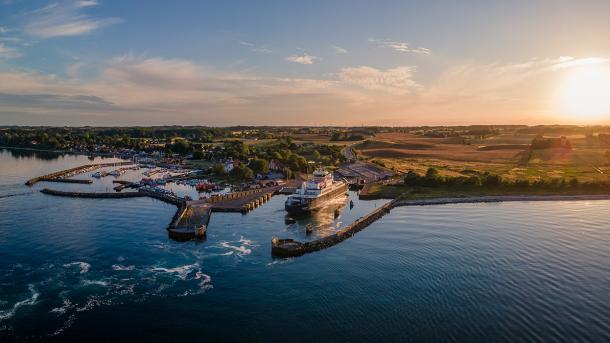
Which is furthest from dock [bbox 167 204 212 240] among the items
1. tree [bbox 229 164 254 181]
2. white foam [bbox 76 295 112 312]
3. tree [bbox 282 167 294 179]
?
tree [bbox 282 167 294 179]

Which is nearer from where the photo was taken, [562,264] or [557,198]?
[562,264]

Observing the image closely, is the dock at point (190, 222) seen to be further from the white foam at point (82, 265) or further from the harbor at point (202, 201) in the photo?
the white foam at point (82, 265)

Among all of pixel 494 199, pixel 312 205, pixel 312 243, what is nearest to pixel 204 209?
pixel 312 205

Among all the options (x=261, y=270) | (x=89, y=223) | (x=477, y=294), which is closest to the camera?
(x=477, y=294)

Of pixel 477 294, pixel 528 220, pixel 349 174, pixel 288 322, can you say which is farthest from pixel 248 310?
pixel 349 174

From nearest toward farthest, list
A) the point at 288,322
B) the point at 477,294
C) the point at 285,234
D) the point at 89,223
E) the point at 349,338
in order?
1. the point at 349,338
2. the point at 288,322
3. the point at 477,294
4. the point at 285,234
5. the point at 89,223

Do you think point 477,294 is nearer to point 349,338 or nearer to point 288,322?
point 349,338
